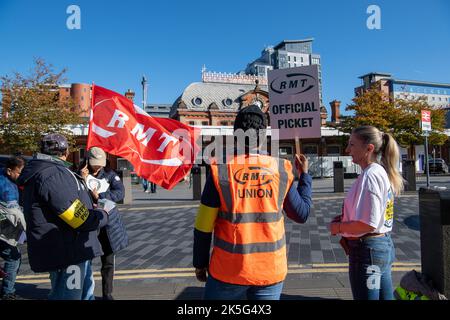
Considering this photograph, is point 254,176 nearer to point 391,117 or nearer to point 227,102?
point 391,117

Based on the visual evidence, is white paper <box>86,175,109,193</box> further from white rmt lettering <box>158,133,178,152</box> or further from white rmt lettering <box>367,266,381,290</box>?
white rmt lettering <box>367,266,381,290</box>

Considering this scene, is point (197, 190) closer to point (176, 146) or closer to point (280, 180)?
point (176, 146)

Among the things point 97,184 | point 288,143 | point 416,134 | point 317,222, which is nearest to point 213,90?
point 288,143

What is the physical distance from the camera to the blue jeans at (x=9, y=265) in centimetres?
390

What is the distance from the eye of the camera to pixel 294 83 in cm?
361

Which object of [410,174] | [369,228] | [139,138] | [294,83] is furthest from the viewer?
[410,174]

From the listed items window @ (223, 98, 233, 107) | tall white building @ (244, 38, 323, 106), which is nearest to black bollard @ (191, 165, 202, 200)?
window @ (223, 98, 233, 107)

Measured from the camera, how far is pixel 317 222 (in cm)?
823

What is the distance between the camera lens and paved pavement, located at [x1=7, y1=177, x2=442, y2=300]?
4.06 meters

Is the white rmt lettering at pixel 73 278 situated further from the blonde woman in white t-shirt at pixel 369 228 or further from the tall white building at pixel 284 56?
the tall white building at pixel 284 56

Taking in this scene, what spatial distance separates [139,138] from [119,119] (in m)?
0.40

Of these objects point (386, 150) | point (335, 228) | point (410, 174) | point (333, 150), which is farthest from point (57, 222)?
point (333, 150)

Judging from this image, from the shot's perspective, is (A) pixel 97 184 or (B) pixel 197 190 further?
(B) pixel 197 190
